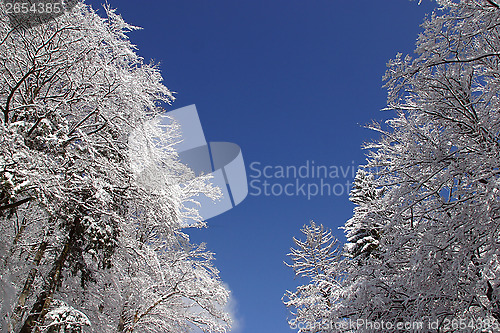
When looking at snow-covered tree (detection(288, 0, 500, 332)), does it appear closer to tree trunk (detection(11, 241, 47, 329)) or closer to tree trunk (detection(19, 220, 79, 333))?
tree trunk (detection(19, 220, 79, 333))

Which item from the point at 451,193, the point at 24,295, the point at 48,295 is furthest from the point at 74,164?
the point at 451,193

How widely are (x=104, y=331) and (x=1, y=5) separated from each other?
741 centimetres

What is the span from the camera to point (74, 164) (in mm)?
4629

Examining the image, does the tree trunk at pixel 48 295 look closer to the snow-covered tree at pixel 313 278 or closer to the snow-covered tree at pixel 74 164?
the snow-covered tree at pixel 74 164

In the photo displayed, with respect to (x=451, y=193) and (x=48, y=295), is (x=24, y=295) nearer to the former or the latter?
(x=48, y=295)

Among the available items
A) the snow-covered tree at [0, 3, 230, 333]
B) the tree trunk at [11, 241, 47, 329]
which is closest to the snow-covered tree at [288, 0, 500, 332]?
the snow-covered tree at [0, 3, 230, 333]

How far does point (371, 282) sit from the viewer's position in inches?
256

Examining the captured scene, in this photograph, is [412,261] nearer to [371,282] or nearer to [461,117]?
[371,282]

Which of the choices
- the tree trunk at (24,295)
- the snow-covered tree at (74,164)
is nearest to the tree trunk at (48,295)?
the snow-covered tree at (74,164)

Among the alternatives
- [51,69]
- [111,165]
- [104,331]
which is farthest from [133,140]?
[104,331]

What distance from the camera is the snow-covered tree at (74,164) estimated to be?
4.37m

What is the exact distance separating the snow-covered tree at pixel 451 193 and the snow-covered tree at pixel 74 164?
14.8ft

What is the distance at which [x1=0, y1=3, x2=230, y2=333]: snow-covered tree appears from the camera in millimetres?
4371

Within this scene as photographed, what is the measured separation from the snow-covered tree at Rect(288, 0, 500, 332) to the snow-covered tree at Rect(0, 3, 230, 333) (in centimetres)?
452
